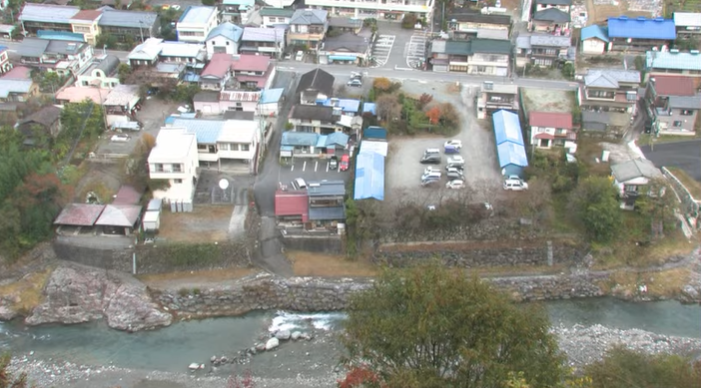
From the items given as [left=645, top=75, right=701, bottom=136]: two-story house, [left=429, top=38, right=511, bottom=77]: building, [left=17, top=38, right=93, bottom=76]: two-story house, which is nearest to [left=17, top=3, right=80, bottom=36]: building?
[left=17, top=38, right=93, bottom=76]: two-story house

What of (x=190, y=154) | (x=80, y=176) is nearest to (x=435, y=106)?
(x=190, y=154)

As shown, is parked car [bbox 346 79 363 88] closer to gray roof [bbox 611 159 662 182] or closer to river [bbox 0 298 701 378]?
gray roof [bbox 611 159 662 182]

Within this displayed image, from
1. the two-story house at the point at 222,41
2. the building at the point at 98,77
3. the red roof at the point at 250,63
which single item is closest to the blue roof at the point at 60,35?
the building at the point at 98,77

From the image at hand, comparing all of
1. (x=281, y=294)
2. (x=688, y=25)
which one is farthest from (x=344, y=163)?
(x=688, y=25)

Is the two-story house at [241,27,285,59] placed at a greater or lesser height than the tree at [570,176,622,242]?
greater

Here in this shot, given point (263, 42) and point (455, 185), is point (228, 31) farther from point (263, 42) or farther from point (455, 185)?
point (455, 185)

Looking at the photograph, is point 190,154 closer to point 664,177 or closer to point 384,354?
point 384,354
